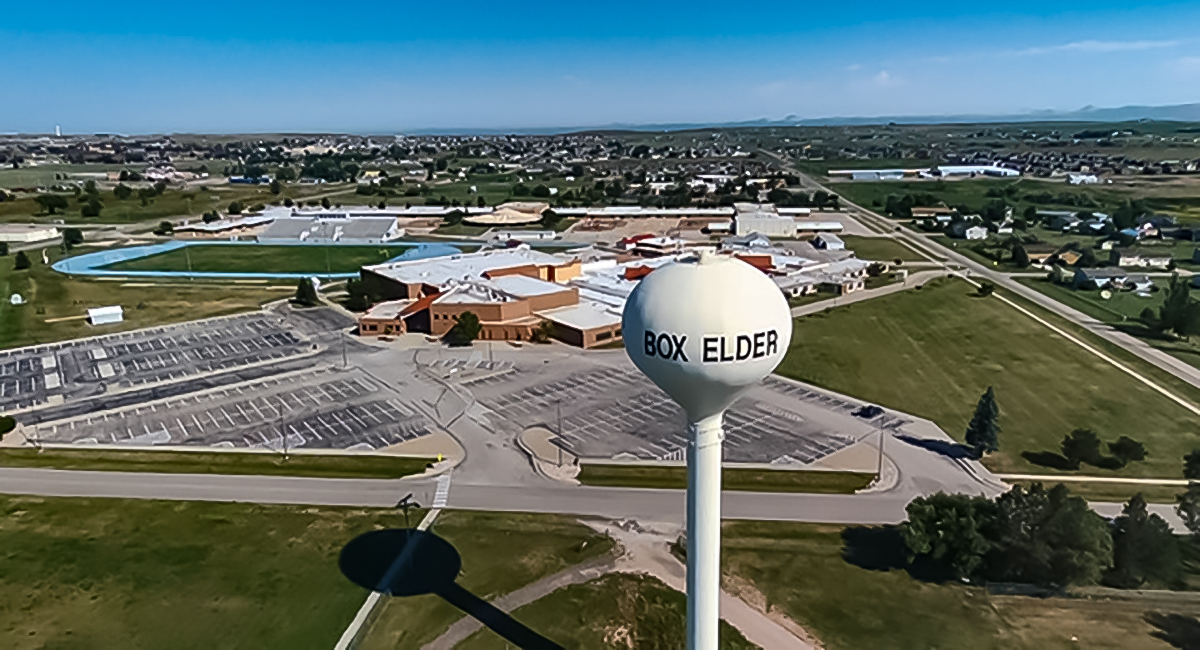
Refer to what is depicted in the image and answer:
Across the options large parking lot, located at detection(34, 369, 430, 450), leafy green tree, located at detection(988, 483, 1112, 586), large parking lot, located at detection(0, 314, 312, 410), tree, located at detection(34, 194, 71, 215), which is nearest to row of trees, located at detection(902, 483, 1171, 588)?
leafy green tree, located at detection(988, 483, 1112, 586)

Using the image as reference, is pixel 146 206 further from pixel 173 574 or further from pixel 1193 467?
pixel 1193 467

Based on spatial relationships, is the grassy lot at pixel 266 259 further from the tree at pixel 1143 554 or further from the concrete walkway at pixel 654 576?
the tree at pixel 1143 554

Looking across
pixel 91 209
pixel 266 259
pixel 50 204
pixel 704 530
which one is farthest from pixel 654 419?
pixel 50 204

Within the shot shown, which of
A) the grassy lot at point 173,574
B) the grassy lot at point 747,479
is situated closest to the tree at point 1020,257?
the grassy lot at point 747,479

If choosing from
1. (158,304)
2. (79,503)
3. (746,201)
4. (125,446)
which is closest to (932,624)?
(79,503)

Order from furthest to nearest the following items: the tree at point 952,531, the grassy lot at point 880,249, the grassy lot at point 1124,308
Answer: the grassy lot at point 880,249 < the grassy lot at point 1124,308 < the tree at point 952,531

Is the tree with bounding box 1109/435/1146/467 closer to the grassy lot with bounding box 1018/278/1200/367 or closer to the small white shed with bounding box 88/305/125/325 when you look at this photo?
the grassy lot with bounding box 1018/278/1200/367
